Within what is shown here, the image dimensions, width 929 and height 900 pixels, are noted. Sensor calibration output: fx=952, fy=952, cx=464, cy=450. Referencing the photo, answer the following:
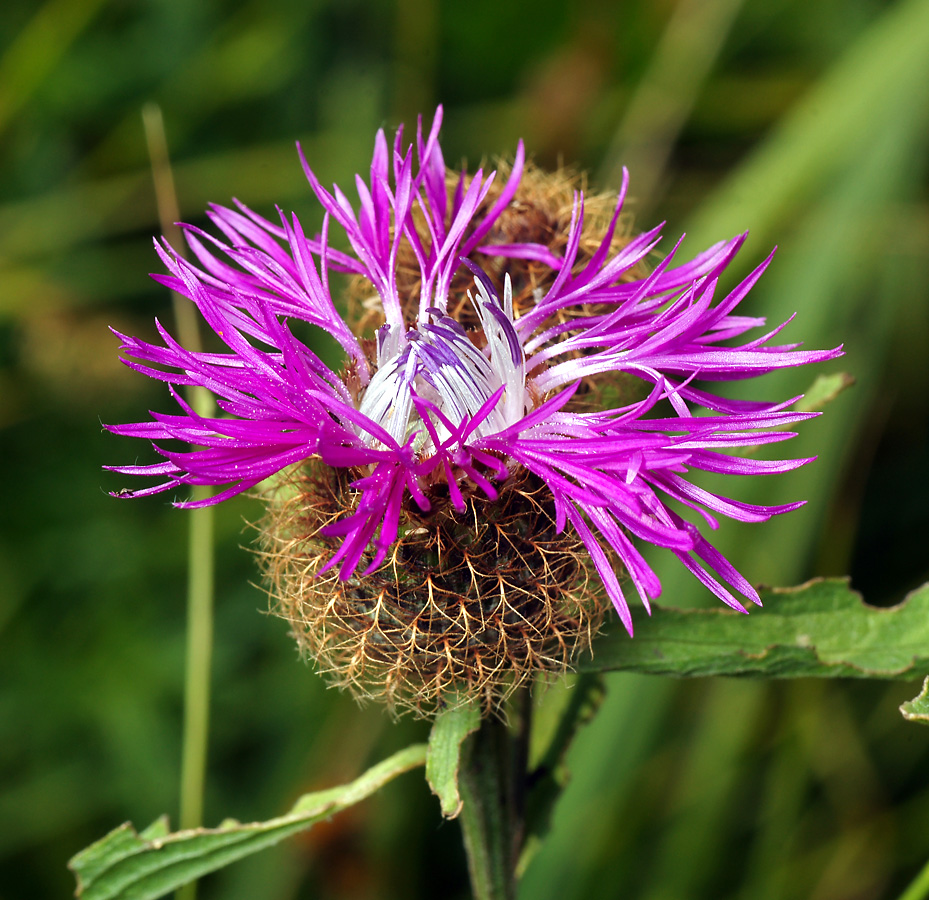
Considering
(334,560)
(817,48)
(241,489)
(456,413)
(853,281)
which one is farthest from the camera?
(817,48)

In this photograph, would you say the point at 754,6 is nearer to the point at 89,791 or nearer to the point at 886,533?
the point at 886,533

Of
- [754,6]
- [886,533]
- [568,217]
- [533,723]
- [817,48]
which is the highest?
[754,6]

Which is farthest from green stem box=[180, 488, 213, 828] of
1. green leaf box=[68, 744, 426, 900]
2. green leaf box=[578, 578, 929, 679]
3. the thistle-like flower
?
green leaf box=[578, 578, 929, 679]

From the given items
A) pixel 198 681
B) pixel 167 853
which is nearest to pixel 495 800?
pixel 167 853

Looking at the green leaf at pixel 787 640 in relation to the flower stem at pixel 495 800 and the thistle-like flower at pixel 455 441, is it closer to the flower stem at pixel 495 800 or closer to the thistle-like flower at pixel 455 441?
the thistle-like flower at pixel 455 441

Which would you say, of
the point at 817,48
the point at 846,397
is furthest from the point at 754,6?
the point at 846,397

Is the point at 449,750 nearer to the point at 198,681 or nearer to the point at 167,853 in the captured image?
the point at 167,853
